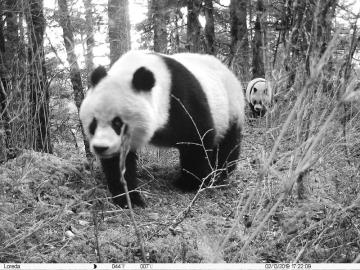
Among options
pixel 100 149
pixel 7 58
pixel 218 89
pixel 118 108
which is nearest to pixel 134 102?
pixel 118 108

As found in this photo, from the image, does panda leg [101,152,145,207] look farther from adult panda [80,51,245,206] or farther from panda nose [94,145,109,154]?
panda nose [94,145,109,154]

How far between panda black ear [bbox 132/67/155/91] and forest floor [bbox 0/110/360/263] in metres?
0.95

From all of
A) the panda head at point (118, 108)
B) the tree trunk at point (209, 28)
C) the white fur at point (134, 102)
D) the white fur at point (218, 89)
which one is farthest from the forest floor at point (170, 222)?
the tree trunk at point (209, 28)

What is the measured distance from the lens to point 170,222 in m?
3.56

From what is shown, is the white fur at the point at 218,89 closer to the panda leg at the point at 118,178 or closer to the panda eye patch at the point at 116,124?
the panda leg at the point at 118,178

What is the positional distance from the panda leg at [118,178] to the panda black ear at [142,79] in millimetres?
752

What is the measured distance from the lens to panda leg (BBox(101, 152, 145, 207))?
13.6ft

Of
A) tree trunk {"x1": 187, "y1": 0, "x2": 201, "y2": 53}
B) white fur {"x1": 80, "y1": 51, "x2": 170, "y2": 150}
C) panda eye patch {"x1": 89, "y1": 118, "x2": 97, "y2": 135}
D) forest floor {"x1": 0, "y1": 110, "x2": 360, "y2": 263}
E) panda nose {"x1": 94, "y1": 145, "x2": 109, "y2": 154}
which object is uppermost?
tree trunk {"x1": 187, "y1": 0, "x2": 201, "y2": 53}

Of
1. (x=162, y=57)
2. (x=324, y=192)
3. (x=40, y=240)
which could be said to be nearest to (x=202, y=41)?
(x=162, y=57)

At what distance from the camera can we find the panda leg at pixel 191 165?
468cm

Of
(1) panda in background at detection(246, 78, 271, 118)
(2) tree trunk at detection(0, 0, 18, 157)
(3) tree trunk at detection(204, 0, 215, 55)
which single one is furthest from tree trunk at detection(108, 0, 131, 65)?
(2) tree trunk at detection(0, 0, 18, 157)

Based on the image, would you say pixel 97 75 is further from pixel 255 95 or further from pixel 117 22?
pixel 255 95

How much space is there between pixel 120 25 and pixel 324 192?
7962mm

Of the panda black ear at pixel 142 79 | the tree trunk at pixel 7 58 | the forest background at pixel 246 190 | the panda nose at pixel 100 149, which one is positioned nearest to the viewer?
the forest background at pixel 246 190
